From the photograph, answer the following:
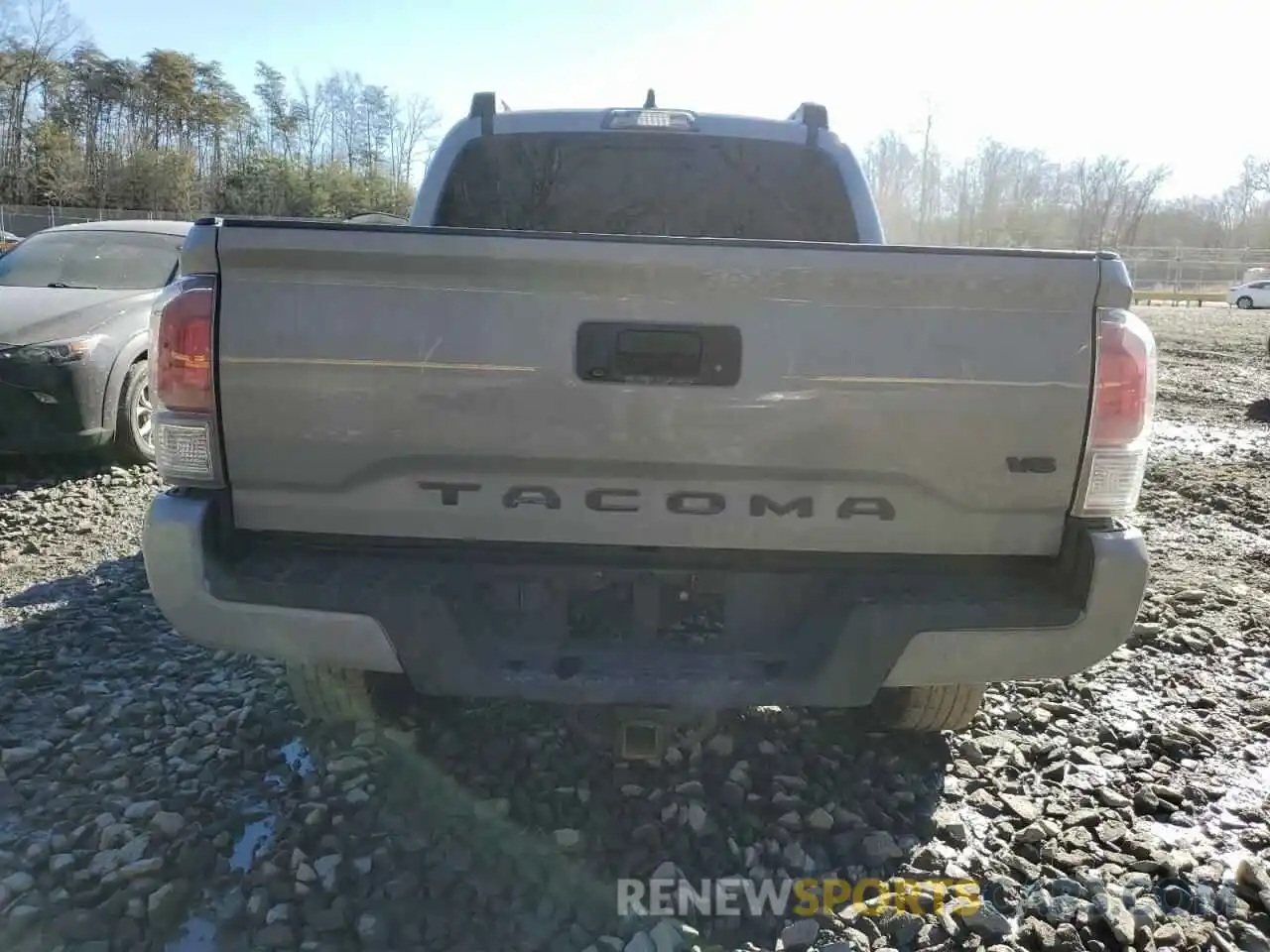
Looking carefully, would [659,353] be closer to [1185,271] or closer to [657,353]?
[657,353]

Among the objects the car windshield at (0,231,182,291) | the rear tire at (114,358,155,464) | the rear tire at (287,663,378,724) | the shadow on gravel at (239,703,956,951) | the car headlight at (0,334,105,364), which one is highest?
the car windshield at (0,231,182,291)

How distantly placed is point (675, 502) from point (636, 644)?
397 mm

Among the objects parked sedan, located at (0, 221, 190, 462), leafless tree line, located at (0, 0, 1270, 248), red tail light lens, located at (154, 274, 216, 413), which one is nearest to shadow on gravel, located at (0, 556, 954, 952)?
red tail light lens, located at (154, 274, 216, 413)

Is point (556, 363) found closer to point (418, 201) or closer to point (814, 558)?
point (814, 558)

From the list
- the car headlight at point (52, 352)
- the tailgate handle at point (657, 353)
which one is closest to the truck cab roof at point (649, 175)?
the tailgate handle at point (657, 353)

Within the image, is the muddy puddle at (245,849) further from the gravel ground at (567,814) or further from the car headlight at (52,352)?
the car headlight at (52,352)

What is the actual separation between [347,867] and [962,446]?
1993 millimetres

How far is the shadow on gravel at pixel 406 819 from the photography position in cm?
235

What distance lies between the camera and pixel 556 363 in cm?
229

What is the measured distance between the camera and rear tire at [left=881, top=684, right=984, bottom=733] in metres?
2.93

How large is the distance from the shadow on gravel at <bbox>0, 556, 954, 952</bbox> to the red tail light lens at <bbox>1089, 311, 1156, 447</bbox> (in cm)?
131

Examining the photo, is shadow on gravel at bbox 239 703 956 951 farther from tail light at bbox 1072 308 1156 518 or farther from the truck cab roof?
the truck cab roof

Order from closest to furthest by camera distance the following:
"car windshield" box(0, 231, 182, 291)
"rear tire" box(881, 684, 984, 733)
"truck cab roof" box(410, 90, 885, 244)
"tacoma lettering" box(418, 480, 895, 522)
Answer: "tacoma lettering" box(418, 480, 895, 522), "rear tire" box(881, 684, 984, 733), "truck cab roof" box(410, 90, 885, 244), "car windshield" box(0, 231, 182, 291)

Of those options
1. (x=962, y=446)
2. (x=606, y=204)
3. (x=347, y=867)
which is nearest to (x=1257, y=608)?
(x=962, y=446)
